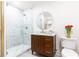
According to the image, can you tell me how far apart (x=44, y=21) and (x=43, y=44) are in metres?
0.50

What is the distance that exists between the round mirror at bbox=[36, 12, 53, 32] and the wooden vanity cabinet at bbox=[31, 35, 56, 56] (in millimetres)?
220

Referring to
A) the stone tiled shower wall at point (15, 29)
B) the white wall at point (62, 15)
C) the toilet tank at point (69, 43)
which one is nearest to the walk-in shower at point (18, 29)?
the stone tiled shower wall at point (15, 29)

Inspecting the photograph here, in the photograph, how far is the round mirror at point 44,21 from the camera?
2.03 meters

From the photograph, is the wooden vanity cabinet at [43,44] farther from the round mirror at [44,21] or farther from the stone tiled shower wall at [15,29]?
the stone tiled shower wall at [15,29]

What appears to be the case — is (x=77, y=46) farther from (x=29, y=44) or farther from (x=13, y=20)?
(x=13, y=20)

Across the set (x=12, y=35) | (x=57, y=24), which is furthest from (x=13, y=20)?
(x=57, y=24)

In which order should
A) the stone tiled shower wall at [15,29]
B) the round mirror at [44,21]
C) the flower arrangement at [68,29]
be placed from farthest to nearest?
the stone tiled shower wall at [15,29], the round mirror at [44,21], the flower arrangement at [68,29]

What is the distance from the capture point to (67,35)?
182 centimetres

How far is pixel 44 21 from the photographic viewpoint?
6.89 ft

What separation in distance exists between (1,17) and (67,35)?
1274 mm

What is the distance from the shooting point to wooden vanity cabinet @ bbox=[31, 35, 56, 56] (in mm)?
1901

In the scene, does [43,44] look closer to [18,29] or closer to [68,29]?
[68,29]

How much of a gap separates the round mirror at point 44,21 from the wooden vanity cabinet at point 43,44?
0.72ft

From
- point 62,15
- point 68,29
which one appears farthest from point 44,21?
point 68,29
